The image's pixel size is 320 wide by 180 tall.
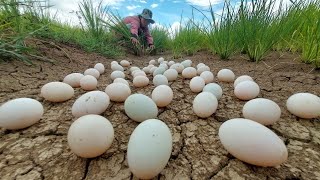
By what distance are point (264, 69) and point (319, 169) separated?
1411 mm

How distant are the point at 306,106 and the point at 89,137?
1.04m

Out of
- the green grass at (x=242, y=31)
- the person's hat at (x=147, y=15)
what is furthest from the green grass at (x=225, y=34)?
the person's hat at (x=147, y=15)

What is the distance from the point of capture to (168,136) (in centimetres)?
78

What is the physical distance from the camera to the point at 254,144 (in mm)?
755

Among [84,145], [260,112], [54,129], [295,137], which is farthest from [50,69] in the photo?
[295,137]

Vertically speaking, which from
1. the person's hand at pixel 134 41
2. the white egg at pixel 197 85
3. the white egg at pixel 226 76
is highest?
the person's hand at pixel 134 41

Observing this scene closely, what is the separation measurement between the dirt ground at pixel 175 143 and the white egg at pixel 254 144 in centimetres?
6

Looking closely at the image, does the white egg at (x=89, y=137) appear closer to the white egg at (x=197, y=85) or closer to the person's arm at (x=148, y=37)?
the white egg at (x=197, y=85)

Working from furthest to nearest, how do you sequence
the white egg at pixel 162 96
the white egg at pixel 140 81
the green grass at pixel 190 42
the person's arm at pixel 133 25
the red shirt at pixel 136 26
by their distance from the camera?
the red shirt at pixel 136 26
the person's arm at pixel 133 25
the green grass at pixel 190 42
the white egg at pixel 140 81
the white egg at pixel 162 96

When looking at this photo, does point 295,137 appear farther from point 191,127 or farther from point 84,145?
point 84,145

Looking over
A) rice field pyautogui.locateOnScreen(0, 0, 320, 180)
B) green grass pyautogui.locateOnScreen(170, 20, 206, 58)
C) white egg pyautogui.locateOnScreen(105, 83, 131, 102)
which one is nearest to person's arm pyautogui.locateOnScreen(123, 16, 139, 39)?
green grass pyautogui.locateOnScreen(170, 20, 206, 58)

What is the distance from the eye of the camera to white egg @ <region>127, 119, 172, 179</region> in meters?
0.69

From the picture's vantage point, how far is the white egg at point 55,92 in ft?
4.19

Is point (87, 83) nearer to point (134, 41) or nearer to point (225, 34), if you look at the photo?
point (225, 34)
